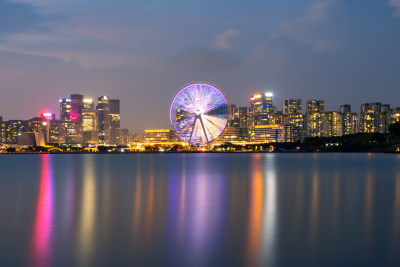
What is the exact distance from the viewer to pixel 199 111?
121062mm

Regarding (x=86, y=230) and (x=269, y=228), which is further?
(x=269, y=228)

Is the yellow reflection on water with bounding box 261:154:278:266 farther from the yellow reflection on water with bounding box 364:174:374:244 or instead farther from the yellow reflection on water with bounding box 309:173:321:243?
the yellow reflection on water with bounding box 364:174:374:244

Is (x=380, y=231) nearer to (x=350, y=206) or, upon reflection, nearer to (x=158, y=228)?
(x=350, y=206)

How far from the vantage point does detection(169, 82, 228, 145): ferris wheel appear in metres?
119

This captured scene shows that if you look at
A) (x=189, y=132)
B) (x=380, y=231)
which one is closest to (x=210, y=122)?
(x=189, y=132)

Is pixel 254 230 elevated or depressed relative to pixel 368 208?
elevated

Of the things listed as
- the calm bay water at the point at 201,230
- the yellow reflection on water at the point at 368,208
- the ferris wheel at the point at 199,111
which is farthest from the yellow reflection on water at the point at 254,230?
the ferris wheel at the point at 199,111

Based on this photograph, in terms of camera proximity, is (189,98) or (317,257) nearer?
(317,257)

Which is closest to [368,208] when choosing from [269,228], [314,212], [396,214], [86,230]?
[396,214]

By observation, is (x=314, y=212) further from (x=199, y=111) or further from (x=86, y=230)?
(x=199, y=111)

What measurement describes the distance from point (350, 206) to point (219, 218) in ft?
30.9

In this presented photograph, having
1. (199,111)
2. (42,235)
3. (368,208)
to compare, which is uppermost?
(199,111)

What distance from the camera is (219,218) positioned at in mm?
22141

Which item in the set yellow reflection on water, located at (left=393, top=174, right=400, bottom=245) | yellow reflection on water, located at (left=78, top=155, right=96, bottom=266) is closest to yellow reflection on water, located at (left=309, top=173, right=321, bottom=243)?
yellow reflection on water, located at (left=393, top=174, right=400, bottom=245)
